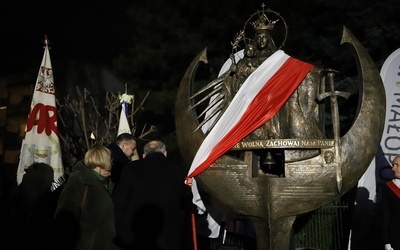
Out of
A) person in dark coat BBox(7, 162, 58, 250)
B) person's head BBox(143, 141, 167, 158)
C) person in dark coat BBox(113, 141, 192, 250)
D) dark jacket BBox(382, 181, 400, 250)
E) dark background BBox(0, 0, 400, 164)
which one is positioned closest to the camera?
person in dark coat BBox(113, 141, 192, 250)

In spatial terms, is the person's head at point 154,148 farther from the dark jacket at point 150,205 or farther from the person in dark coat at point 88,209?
the person in dark coat at point 88,209

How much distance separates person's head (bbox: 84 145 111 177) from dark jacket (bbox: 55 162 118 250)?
5cm

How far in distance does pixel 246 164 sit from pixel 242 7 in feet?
27.8

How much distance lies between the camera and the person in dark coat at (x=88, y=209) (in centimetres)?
422

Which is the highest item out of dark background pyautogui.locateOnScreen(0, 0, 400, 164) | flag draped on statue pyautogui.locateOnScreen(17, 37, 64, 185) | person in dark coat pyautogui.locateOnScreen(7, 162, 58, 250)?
dark background pyautogui.locateOnScreen(0, 0, 400, 164)

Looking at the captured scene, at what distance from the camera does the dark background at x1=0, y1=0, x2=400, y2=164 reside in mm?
12421

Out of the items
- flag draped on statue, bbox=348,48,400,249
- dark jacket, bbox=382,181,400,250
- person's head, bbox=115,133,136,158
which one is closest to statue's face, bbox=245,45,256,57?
person's head, bbox=115,133,136,158

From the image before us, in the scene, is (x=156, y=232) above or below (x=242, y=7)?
below

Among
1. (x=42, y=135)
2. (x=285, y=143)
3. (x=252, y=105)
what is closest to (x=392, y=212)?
(x=285, y=143)

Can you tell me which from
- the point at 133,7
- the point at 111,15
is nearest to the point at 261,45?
the point at 133,7

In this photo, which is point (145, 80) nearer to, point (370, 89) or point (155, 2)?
point (155, 2)

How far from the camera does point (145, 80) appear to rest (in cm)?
1423

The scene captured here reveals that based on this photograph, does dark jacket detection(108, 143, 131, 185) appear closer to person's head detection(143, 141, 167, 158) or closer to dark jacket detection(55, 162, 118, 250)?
person's head detection(143, 141, 167, 158)

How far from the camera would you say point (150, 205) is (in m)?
4.77
